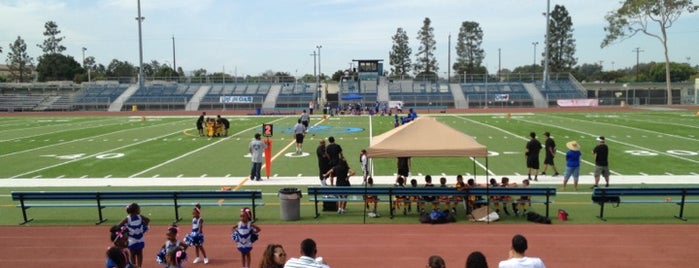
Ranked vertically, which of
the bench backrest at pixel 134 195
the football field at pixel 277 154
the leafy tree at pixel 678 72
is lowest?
the football field at pixel 277 154

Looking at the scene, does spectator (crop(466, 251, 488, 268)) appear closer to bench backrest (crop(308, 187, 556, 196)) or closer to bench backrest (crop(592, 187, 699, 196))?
bench backrest (crop(308, 187, 556, 196))

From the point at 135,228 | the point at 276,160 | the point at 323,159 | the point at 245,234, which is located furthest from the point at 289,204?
the point at 276,160

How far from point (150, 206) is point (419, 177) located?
27.5 feet

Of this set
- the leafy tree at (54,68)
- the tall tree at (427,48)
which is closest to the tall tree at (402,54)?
the tall tree at (427,48)

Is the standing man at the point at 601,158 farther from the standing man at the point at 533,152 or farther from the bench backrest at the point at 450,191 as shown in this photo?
the bench backrest at the point at 450,191

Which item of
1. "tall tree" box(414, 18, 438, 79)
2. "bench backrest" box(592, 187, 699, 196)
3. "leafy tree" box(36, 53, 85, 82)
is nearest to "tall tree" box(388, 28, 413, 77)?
"tall tree" box(414, 18, 438, 79)

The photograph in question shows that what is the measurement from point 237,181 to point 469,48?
340 feet

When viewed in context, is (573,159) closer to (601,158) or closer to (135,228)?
(601,158)

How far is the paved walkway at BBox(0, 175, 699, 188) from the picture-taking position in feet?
52.4

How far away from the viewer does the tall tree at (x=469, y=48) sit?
113125 millimetres

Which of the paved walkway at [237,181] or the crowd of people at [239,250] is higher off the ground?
the crowd of people at [239,250]

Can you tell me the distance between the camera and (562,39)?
99.6 metres

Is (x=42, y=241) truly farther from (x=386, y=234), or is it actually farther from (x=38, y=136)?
(x=38, y=136)

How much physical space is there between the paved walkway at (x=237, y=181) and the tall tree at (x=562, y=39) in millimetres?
89931
